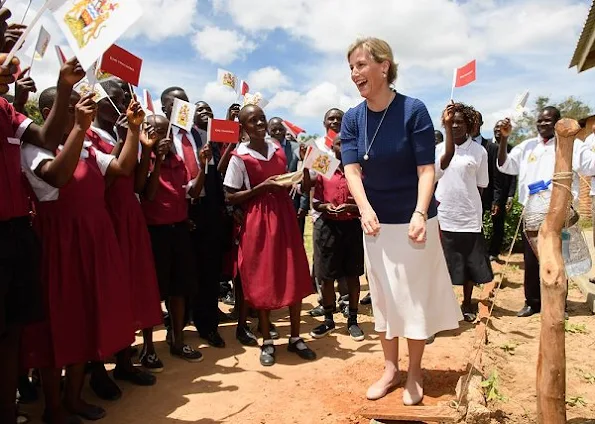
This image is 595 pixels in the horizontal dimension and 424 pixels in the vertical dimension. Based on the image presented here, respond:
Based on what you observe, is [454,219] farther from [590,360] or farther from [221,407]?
[221,407]

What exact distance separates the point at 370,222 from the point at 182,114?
200cm

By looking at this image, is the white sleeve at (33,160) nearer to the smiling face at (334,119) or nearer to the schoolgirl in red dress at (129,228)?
the schoolgirl in red dress at (129,228)

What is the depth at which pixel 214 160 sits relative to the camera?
501 cm

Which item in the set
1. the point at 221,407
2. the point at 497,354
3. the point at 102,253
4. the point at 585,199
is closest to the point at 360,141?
the point at 102,253

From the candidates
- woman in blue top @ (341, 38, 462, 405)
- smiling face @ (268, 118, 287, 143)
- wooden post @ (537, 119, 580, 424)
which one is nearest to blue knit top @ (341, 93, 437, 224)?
woman in blue top @ (341, 38, 462, 405)

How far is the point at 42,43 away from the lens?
12.4 feet

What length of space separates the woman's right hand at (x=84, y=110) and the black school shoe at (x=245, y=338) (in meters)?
2.80

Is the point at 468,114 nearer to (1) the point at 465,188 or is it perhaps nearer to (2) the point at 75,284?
(1) the point at 465,188

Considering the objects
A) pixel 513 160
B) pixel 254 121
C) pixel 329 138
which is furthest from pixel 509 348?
pixel 254 121

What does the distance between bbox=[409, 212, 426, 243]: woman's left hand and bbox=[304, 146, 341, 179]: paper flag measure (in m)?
1.56

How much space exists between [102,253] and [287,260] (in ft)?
5.27

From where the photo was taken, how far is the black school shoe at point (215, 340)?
4.75 meters

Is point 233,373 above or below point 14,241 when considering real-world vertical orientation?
below

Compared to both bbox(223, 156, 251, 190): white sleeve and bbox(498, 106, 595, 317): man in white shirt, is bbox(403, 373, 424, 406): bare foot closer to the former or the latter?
bbox(223, 156, 251, 190): white sleeve
